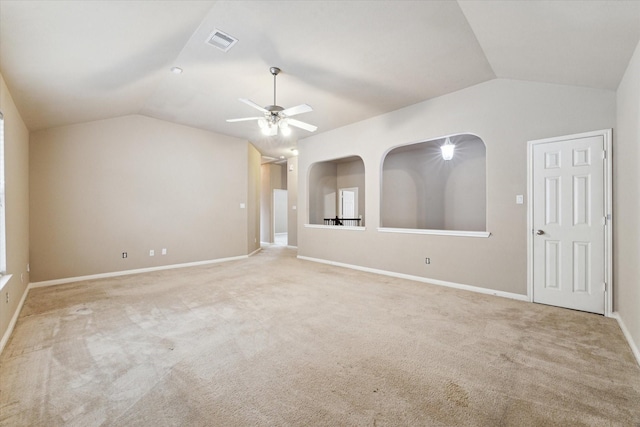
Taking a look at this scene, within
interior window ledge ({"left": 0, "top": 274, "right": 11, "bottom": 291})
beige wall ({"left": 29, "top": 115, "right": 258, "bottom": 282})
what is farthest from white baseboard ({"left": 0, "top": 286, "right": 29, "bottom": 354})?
beige wall ({"left": 29, "top": 115, "right": 258, "bottom": 282})

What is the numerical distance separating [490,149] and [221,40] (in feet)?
12.3

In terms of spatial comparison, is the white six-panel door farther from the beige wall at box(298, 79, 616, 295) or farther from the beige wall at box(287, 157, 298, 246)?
the beige wall at box(287, 157, 298, 246)

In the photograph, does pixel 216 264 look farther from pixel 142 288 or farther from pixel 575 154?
pixel 575 154

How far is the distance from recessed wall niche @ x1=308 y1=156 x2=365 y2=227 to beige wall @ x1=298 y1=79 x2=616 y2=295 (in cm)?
304

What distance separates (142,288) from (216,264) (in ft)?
6.39

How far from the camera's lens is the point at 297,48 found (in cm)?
317

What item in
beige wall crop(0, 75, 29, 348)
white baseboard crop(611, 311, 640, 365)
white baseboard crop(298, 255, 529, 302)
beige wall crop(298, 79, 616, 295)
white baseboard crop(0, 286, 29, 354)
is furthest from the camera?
white baseboard crop(298, 255, 529, 302)

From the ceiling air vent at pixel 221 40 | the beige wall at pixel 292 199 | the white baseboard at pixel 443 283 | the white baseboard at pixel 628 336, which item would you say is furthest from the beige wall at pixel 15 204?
the beige wall at pixel 292 199

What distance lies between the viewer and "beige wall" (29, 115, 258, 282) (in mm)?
4535

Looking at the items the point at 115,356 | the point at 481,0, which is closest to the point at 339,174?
the point at 481,0

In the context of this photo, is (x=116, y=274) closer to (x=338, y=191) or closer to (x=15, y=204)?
(x=15, y=204)

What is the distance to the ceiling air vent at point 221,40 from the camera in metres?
2.93

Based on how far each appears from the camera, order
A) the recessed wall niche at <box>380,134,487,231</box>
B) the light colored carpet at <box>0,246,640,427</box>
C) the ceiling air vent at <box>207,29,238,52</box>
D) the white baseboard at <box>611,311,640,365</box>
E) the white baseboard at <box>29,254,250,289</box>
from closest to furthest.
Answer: the light colored carpet at <box>0,246,640,427</box> → the white baseboard at <box>611,311,640,365</box> → the ceiling air vent at <box>207,29,238,52</box> → the white baseboard at <box>29,254,250,289</box> → the recessed wall niche at <box>380,134,487,231</box>

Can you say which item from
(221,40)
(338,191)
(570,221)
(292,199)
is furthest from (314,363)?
(292,199)
